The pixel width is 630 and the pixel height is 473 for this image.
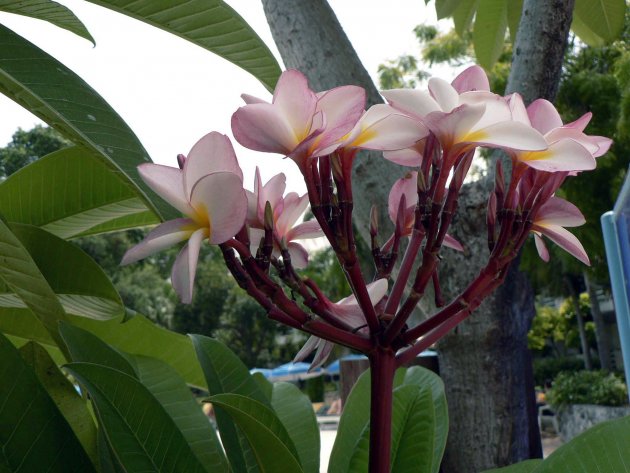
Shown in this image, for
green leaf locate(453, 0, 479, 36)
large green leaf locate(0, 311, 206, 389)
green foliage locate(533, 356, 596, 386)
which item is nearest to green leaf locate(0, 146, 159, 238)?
large green leaf locate(0, 311, 206, 389)

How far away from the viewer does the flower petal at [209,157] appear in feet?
1.28

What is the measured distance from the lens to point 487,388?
1115 millimetres

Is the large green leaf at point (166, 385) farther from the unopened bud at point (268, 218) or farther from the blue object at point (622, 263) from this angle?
the blue object at point (622, 263)

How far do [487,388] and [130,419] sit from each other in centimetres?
78

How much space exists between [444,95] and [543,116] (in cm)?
10

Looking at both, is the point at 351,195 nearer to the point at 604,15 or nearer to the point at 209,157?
the point at 209,157

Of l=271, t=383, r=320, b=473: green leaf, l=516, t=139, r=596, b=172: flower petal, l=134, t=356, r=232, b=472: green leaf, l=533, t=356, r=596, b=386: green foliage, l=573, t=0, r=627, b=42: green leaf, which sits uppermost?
l=573, t=0, r=627, b=42: green leaf

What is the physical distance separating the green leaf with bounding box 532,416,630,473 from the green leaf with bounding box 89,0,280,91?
0.48m

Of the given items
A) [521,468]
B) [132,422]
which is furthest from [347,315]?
[521,468]

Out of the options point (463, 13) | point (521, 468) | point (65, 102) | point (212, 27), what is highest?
point (463, 13)

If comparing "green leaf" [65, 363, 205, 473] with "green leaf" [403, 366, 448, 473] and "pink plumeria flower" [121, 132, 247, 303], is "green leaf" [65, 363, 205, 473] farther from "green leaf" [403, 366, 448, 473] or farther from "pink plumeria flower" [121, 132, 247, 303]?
"green leaf" [403, 366, 448, 473]

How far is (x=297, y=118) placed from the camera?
0.40 meters

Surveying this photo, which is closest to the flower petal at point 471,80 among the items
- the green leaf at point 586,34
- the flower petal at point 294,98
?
the flower petal at point 294,98

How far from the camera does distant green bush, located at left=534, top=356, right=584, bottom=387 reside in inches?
603
